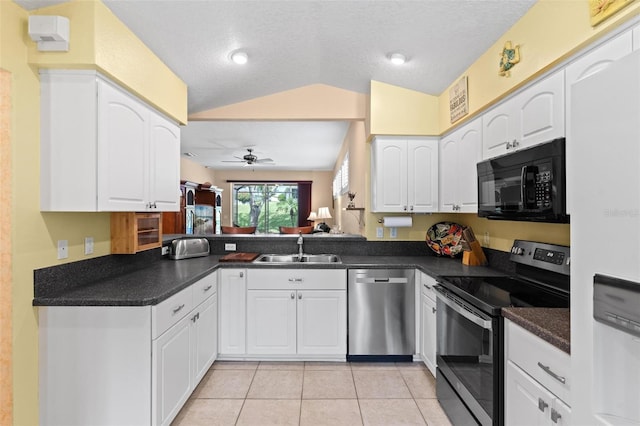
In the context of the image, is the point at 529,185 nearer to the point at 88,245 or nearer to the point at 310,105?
the point at 310,105

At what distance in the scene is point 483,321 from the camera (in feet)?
5.24

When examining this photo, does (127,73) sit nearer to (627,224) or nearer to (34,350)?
(34,350)

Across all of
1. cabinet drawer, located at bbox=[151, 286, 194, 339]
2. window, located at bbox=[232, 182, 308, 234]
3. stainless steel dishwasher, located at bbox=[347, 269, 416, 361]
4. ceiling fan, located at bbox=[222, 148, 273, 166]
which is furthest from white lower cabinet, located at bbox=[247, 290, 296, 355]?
window, located at bbox=[232, 182, 308, 234]

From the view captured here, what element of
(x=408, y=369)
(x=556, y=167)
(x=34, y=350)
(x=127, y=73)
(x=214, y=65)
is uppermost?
(x=214, y=65)

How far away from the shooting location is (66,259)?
1.92 meters

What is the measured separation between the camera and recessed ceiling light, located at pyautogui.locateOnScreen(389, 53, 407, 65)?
2.54m

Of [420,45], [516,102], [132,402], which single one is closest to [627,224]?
[516,102]

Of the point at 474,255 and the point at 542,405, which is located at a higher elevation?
the point at 474,255

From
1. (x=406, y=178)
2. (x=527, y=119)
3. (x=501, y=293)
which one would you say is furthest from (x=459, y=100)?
(x=501, y=293)

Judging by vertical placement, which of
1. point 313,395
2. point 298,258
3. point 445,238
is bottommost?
point 313,395

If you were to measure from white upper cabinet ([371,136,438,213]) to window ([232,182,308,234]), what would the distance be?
A: 6.75 metres

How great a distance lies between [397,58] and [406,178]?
1.03 meters

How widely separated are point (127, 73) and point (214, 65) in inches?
32.2

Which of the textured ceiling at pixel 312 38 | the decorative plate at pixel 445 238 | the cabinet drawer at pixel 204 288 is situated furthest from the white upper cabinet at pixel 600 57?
the cabinet drawer at pixel 204 288
